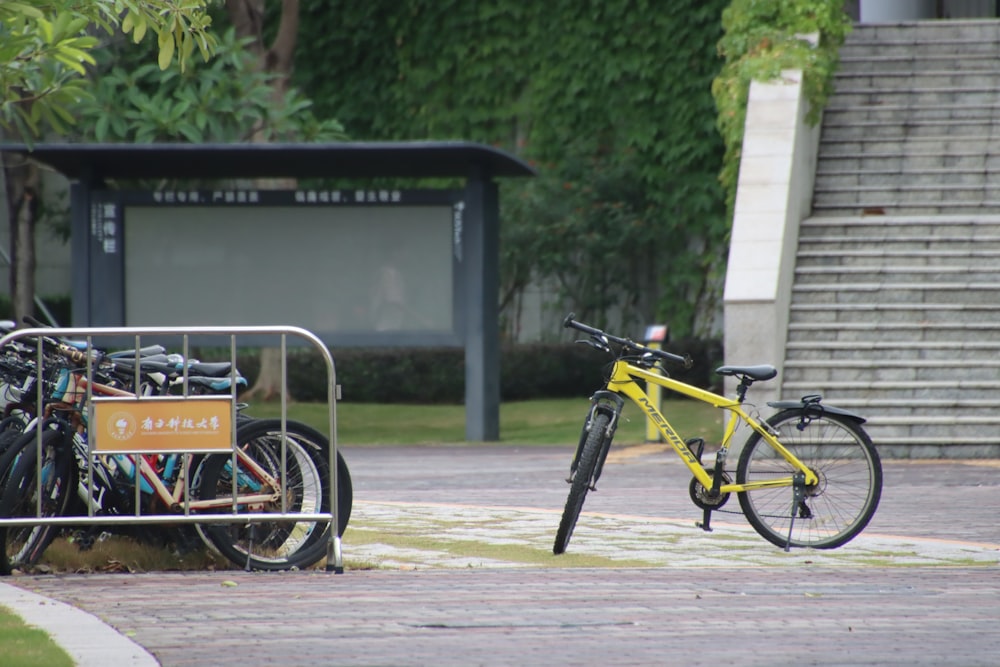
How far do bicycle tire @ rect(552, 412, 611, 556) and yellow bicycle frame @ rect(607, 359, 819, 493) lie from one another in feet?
0.76

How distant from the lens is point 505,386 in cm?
2161

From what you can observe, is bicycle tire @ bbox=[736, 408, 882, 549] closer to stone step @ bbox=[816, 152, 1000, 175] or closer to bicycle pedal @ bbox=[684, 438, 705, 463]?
bicycle pedal @ bbox=[684, 438, 705, 463]

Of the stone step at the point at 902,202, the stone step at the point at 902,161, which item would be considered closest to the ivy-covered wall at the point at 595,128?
the stone step at the point at 902,161

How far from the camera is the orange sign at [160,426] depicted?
23.8 ft

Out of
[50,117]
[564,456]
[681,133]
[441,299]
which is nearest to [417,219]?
[441,299]

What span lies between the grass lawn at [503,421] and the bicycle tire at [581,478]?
7233 millimetres

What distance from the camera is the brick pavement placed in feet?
17.6

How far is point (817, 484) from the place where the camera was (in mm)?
7977

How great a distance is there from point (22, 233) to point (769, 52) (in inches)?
400

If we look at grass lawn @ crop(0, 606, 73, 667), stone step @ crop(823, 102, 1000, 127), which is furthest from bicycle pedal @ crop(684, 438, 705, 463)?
stone step @ crop(823, 102, 1000, 127)

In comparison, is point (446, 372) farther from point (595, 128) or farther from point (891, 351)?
point (891, 351)

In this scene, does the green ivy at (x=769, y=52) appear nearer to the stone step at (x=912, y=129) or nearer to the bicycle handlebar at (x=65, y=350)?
the stone step at (x=912, y=129)

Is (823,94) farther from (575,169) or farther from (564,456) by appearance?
(575,169)

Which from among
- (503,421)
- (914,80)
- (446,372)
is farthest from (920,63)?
(446,372)
